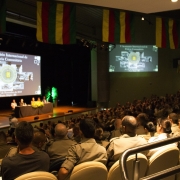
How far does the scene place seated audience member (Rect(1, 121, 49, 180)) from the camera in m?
2.08

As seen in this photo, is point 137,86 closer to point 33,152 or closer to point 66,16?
point 66,16

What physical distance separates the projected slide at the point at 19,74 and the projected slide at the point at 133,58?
3974 millimetres

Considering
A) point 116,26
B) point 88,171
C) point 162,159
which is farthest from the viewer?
point 116,26

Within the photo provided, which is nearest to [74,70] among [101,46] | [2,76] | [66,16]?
[101,46]

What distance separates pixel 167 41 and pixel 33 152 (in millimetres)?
5512

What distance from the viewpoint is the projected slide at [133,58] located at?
13.7 meters

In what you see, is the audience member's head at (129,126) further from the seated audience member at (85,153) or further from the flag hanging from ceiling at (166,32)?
the flag hanging from ceiling at (166,32)

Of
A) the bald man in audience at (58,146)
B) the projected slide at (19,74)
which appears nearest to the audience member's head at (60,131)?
the bald man in audience at (58,146)

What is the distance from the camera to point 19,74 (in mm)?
12055

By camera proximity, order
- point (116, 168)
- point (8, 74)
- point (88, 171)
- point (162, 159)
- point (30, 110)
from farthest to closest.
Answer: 1. point (8, 74)
2. point (30, 110)
3. point (162, 159)
4. point (116, 168)
5. point (88, 171)

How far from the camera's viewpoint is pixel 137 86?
1460 centimetres

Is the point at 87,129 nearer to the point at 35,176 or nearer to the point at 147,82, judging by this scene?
the point at 35,176

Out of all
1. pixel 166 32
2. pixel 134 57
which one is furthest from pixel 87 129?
pixel 134 57

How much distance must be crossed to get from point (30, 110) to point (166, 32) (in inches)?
257
